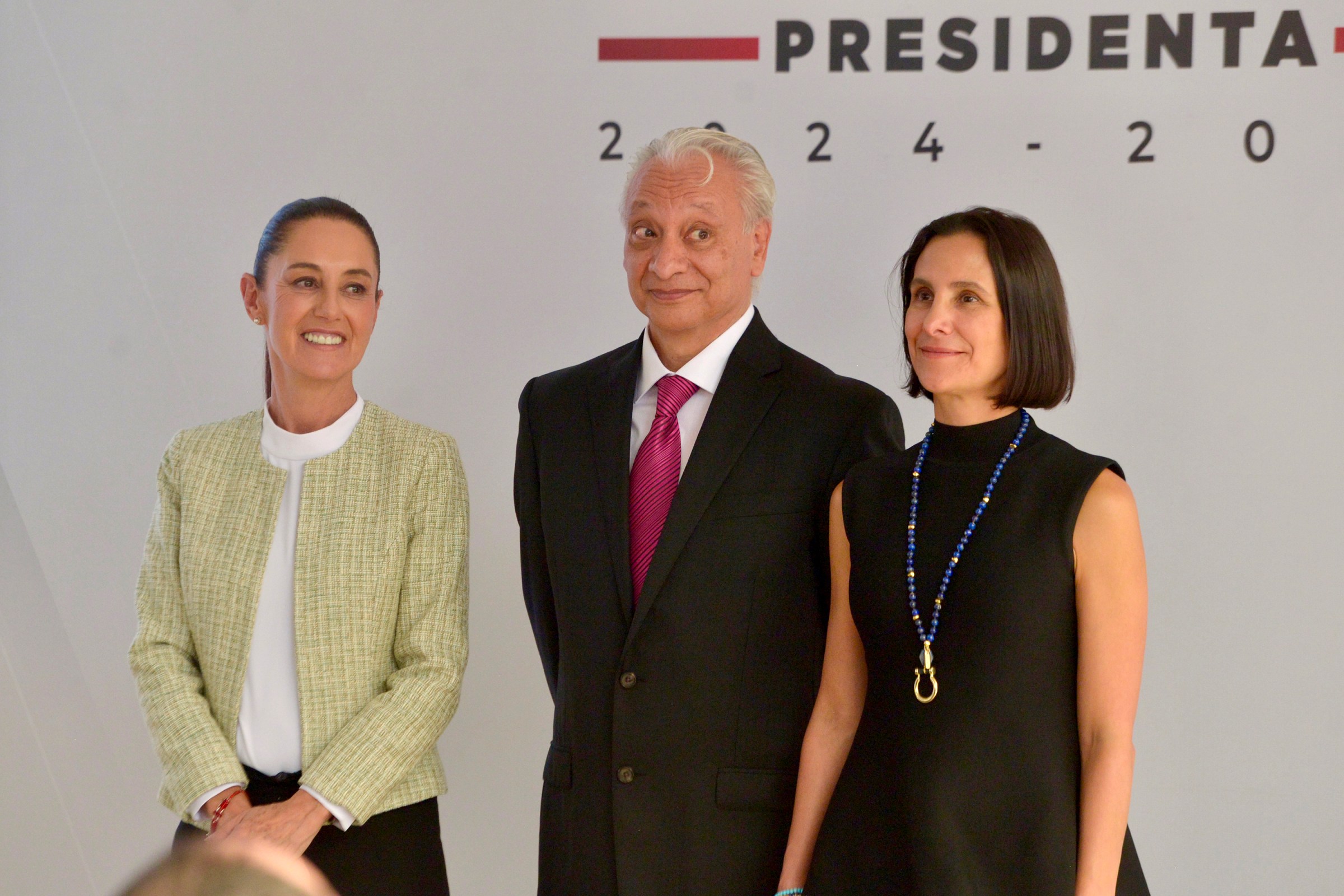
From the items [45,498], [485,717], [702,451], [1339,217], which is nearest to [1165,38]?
[1339,217]

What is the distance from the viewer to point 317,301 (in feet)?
7.73

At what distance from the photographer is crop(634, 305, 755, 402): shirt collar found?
7.45 feet

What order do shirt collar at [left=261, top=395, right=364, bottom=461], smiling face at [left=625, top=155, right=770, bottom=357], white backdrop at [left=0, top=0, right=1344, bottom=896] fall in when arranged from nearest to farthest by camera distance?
smiling face at [left=625, top=155, right=770, bottom=357]
shirt collar at [left=261, top=395, right=364, bottom=461]
white backdrop at [left=0, top=0, right=1344, bottom=896]

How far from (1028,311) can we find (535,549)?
1001mm

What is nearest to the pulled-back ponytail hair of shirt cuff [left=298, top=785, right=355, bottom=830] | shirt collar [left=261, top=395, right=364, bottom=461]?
shirt collar [left=261, top=395, right=364, bottom=461]

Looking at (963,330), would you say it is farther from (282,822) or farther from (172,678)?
(172,678)

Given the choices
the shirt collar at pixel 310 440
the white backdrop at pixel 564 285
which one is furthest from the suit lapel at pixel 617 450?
the white backdrop at pixel 564 285

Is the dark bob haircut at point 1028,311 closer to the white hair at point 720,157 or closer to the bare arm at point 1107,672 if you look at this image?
the bare arm at point 1107,672

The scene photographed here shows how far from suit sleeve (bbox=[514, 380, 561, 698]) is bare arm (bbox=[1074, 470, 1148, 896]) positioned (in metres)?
1.00

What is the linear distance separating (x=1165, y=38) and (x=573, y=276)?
1.55m

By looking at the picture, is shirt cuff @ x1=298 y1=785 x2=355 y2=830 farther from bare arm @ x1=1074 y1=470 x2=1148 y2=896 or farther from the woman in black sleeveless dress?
bare arm @ x1=1074 y1=470 x2=1148 y2=896

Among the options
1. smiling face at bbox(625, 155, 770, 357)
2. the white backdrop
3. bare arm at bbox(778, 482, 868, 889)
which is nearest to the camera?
bare arm at bbox(778, 482, 868, 889)

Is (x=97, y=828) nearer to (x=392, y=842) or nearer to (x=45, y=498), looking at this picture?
(x=45, y=498)

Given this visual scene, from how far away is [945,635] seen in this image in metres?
1.85
